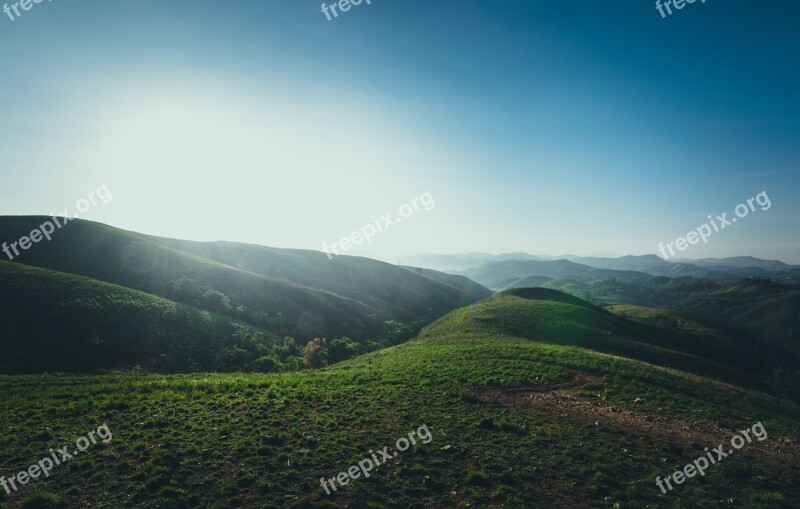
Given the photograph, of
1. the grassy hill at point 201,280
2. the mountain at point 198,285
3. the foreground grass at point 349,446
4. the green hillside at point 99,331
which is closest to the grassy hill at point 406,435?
the foreground grass at point 349,446

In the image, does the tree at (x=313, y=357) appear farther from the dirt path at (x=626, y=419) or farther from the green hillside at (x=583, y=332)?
the dirt path at (x=626, y=419)

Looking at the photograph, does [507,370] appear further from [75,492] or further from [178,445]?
[75,492]

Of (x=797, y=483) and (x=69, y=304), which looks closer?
(x=797, y=483)

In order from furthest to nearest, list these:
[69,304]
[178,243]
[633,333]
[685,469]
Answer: [178,243]
[633,333]
[69,304]
[685,469]

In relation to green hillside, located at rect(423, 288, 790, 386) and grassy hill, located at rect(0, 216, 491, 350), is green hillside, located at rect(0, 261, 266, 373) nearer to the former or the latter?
grassy hill, located at rect(0, 216, 491, 350)

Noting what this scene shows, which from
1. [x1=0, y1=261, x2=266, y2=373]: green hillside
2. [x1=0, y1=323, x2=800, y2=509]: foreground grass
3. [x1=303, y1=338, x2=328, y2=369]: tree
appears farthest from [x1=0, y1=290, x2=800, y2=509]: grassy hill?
[x1=303, y1=338, x2=328, y2=369]: tree

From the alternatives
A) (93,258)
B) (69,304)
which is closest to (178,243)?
(93,258)
